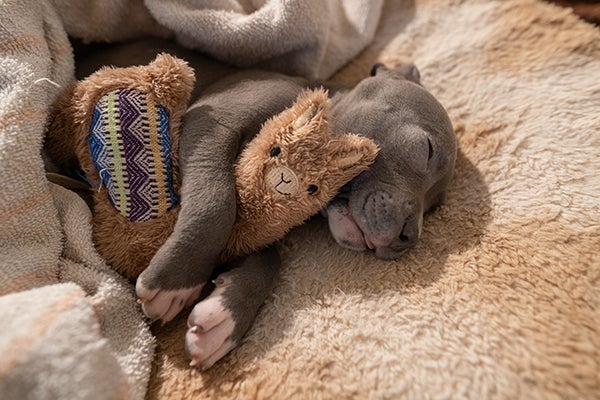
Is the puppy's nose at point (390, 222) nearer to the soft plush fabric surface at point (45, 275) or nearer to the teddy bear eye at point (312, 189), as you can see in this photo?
the teddy bear eye at point (312, 189)

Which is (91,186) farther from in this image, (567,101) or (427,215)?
(567,101)

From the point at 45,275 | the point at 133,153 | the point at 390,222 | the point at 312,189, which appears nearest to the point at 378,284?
the point at 390,222

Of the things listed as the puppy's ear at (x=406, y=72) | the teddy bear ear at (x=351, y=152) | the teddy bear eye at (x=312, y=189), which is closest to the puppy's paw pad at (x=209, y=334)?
the teddy bear eye at (x=312, y=189)

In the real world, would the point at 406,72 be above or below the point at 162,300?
above

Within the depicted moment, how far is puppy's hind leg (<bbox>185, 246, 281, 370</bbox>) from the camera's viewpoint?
1.05 meters

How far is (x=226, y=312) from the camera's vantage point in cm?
108

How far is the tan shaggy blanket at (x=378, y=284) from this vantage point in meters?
0.93

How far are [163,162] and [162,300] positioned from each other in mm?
337

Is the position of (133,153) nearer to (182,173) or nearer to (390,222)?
(182,173)

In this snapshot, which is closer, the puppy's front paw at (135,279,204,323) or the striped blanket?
the striped blanket

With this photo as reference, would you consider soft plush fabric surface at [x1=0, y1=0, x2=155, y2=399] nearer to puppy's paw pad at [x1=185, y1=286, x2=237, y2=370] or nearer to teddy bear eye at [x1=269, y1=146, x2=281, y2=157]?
puppy's paw pad at [x1=185, y1=286, x2=237, y2=370]

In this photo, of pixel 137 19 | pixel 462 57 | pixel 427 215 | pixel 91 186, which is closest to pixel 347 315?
pixel 427 215

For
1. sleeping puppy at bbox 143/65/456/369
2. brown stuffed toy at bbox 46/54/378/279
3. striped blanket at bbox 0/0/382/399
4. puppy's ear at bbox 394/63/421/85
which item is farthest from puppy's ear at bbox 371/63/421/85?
brown stuffed toy at bbox 46/54/378/279

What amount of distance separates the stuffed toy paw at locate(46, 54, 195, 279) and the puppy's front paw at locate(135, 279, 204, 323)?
5.4 inches
